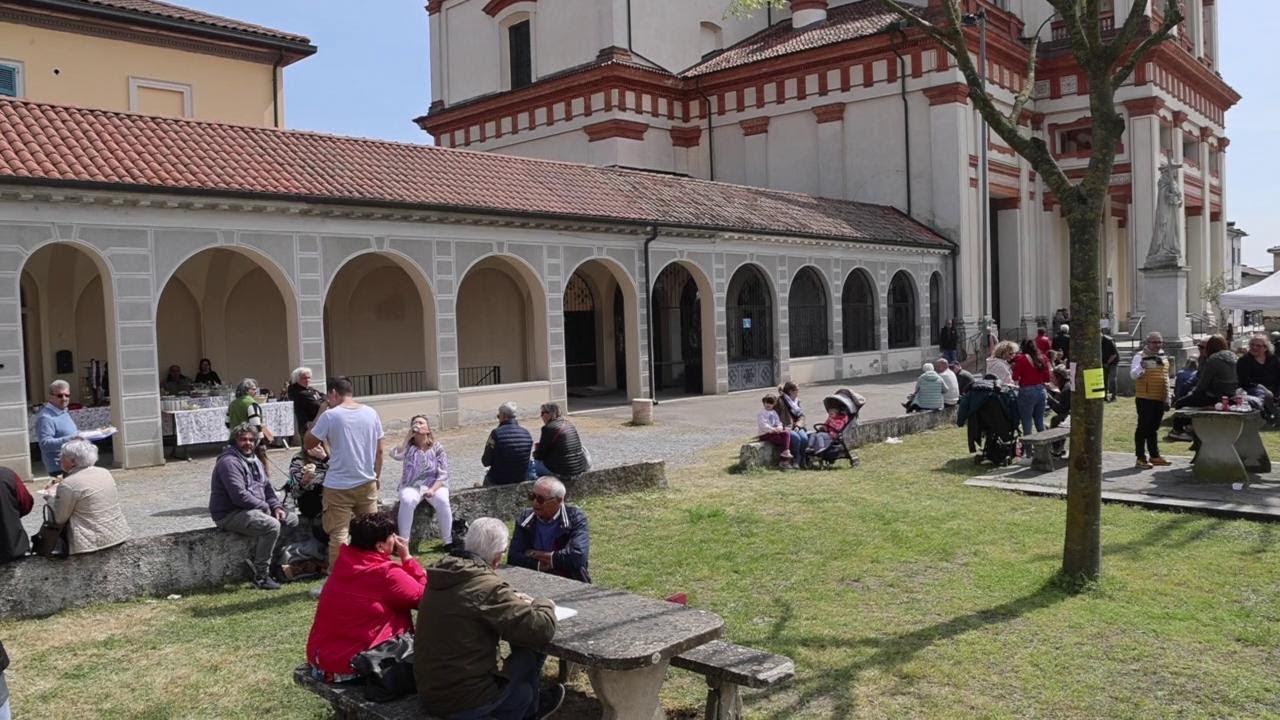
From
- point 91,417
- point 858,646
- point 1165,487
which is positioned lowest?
point 858,646

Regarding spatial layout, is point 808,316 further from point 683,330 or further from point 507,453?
point 507,453

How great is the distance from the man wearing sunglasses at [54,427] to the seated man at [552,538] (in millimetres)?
6192

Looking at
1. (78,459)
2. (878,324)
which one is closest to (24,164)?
(78,459)

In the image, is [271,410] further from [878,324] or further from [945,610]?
[878,324]

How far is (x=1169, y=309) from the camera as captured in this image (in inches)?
854

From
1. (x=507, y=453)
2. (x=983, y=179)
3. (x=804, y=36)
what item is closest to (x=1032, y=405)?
(x=507, y=453)

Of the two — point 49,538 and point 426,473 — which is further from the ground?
point 426,473

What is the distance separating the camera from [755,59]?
31.7 metres

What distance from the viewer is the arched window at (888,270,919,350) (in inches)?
1119

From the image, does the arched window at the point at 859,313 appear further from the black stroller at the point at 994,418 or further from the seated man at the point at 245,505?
the seated man at the point at 245,505

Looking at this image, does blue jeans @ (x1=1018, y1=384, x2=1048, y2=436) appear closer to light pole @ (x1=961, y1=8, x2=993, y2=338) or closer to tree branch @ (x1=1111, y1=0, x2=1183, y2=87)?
tree branch @ (x1=1111, y1=0, x2=1183, y2=87)

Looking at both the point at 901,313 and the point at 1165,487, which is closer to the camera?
the point at 1165,487

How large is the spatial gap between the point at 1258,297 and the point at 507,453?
13064 mm

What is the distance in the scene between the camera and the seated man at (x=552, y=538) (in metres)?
6.13
